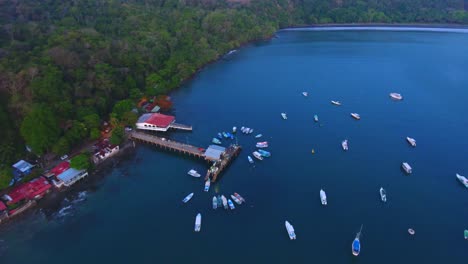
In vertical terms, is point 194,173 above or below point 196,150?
below

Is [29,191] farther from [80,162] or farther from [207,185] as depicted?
[207,185]

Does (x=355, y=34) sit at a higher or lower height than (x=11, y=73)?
lower

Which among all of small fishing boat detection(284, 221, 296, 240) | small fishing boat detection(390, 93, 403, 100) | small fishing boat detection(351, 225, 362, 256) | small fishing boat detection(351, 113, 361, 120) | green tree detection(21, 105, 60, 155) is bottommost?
small fishing boat detection(390, 93, 403, 100)

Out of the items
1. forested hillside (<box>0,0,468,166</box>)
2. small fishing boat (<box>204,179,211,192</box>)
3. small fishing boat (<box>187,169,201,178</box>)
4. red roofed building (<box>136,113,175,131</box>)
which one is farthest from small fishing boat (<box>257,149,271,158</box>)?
forested hillside (<box>0,0,468,166</box>)

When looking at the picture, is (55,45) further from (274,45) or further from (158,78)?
(274,45)

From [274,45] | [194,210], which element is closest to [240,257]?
[194,210]

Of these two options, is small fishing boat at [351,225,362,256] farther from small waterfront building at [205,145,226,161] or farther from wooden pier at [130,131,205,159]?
wooden pier at [130,131,205,159]

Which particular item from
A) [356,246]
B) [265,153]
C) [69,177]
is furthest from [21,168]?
[356,246]
